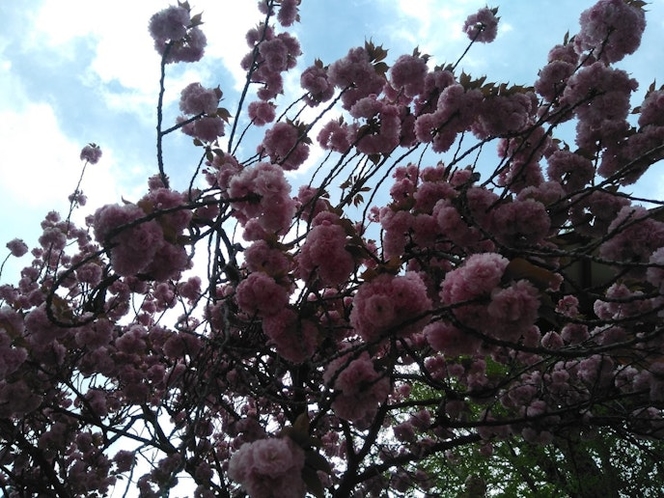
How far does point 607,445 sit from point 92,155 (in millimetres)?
8292

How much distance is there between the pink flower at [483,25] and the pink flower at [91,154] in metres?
5.69

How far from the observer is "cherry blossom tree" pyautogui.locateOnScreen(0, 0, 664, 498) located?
1628 millimetres

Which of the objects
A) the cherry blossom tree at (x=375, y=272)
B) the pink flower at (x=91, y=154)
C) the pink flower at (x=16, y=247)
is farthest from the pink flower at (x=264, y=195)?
the pink flower at (x=16, y=247)

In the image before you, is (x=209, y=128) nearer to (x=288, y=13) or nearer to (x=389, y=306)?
(x=288, y=13)

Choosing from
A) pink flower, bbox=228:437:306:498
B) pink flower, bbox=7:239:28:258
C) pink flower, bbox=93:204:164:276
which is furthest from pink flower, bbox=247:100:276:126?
pink flower, bbox=7:239:28:258

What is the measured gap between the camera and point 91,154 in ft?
22.5

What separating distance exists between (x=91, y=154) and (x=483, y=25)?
590cm

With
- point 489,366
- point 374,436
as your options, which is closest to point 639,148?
point 374,436

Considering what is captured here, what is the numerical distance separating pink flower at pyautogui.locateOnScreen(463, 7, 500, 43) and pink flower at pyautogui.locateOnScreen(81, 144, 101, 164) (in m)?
5.69

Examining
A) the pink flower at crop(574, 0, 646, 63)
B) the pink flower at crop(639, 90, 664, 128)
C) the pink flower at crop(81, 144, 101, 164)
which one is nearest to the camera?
the pink flower at crop(639, 90, 664, 128)

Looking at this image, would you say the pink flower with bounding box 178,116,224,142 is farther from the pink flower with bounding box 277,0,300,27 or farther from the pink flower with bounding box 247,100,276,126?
the pink flower with bounding box 277,0,300,27

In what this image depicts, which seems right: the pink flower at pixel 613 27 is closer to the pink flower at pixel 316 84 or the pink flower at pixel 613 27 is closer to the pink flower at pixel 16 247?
the pink flower at pixel 316 84

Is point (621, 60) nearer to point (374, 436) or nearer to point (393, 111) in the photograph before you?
point (393, 111)

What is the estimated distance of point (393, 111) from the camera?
294 cm
